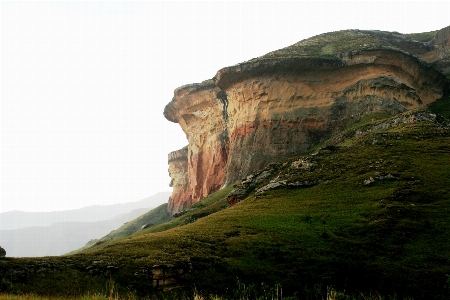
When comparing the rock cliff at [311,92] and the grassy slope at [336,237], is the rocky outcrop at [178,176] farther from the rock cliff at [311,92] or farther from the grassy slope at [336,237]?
the grassy slope at [336,237]

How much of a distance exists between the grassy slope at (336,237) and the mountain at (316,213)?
2.5 inches

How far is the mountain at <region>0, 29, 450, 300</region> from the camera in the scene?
1441 centimetres

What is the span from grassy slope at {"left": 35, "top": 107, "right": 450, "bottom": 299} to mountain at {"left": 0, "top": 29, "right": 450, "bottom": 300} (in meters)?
0.06

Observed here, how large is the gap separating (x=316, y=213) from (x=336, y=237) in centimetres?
319

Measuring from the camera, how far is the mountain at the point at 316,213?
14406 millimetres

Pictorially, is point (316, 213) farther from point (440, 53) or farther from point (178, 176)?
point (178, 176)

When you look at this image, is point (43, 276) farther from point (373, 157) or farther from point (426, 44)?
point (426, 44)

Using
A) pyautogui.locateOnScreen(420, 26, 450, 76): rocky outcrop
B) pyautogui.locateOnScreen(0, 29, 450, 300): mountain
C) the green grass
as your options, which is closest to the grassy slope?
pyautogui.locateOnScreen(0, 29, 450, 300): mountain

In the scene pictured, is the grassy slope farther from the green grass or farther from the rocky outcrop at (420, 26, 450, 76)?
the rocky outcrop at (420, 26, 450, 76)

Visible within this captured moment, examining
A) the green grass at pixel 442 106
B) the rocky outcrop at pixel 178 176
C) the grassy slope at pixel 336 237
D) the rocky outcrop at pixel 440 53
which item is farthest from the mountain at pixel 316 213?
the rocky outcrop at pixel 178 176

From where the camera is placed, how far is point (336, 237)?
1797 centimetres

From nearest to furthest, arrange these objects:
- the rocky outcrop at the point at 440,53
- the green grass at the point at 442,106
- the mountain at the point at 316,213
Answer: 1. the mountain at the point at 316,213
2. the green grass at the point at 442,106
3. the rocky outcrop at the point at 440,53

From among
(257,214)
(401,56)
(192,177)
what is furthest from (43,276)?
(192,177)

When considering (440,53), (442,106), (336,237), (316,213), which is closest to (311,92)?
(442,106)
